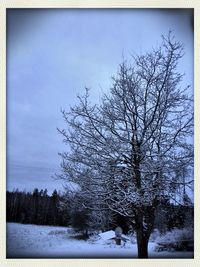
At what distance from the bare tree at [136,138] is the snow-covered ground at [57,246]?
275mm

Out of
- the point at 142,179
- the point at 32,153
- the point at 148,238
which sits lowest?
the point at 148,238

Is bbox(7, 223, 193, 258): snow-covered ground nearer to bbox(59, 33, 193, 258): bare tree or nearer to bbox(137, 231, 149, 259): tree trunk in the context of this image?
bbox(137, 231, 149, 259): tree trunk

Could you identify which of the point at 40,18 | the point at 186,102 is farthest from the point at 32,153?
the point at 186,102

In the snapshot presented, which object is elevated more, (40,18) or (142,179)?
(40,18)

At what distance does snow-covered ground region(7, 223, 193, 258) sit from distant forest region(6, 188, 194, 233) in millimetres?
61

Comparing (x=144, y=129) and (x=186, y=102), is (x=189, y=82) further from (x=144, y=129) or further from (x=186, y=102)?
(x=144, y=129)

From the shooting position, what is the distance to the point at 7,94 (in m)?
3.08

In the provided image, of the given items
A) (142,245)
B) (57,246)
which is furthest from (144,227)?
(57,246)

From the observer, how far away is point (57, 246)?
9.83 ft

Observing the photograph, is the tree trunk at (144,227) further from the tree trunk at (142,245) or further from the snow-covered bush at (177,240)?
the snow-covered bush at (177,240)

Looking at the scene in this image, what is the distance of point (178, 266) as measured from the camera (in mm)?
2955

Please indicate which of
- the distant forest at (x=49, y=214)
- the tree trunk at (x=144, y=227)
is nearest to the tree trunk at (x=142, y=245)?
the tree trunk at (x=144, y=227)

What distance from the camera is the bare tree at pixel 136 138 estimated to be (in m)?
3.05

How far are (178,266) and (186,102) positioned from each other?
1447 mm
